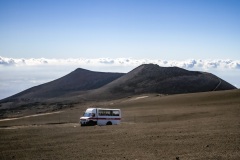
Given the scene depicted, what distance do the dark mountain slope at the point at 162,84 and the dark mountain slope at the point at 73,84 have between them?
35172 mm

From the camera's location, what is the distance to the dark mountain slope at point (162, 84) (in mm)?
114125

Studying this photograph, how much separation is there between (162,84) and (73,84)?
67.9m

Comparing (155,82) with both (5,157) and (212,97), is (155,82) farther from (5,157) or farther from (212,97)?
(5,157)

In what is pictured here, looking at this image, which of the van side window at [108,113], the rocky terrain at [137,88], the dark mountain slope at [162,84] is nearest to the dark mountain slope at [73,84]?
the rocky terrain at [137,88]

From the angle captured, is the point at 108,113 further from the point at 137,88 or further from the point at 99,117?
the point at 137,88

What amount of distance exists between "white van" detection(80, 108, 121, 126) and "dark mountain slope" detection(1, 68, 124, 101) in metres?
111

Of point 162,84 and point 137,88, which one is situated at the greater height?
point 162,84

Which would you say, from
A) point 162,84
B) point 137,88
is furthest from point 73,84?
point 162,84

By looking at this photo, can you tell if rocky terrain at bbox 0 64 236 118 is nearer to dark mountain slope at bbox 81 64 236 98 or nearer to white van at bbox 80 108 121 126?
dark mountain slope at bbox 81 64 236 98

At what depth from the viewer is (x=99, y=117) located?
147ft

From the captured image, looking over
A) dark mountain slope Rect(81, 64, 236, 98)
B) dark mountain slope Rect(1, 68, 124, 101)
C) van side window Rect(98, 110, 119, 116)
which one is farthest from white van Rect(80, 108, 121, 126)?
dark mountain slope Rect(1, 68, 124, 101)

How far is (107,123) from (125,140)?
22.5 meters

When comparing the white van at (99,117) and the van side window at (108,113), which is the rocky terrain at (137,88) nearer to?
the van side window at (108,113)

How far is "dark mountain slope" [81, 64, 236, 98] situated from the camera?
374ft
